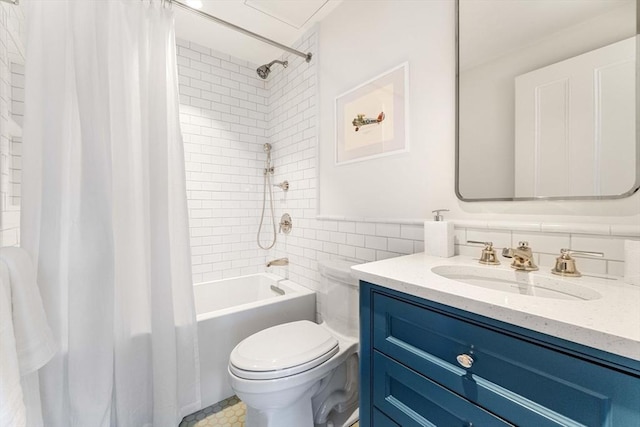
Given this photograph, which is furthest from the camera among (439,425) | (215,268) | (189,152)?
(215,268)

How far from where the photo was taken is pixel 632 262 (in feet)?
2.24

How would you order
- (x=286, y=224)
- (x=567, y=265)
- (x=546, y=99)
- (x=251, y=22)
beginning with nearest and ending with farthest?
1. (x=567, y=265)
2. (x=546, y=99)
3. (x=251, y=22)
4. (x=286, y=224)

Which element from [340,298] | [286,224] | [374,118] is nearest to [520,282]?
[340,298]

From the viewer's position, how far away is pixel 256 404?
1074 mm

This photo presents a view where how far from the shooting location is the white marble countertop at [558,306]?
443 millimetres

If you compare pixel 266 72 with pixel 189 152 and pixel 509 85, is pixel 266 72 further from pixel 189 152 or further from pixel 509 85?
pixel 509 85

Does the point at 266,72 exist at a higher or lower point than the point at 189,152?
higher

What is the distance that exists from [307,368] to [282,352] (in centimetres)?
13

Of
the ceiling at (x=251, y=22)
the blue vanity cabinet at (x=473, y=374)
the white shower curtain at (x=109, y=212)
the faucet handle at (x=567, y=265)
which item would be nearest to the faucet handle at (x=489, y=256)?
the faucet handle at (x=567, y=265)

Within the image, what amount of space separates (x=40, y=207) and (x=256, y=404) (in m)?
1.16

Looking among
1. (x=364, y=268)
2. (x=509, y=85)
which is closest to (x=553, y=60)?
(x=509, y=85)

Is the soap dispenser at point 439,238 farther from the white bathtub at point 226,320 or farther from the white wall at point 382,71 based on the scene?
the white bathtub at point 226,320

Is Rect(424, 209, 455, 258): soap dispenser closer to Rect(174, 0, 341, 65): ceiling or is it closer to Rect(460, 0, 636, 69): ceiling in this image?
Rect(460, 0, 636, 69): ceiling

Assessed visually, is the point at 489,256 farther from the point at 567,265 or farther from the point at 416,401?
the point at 416,401
